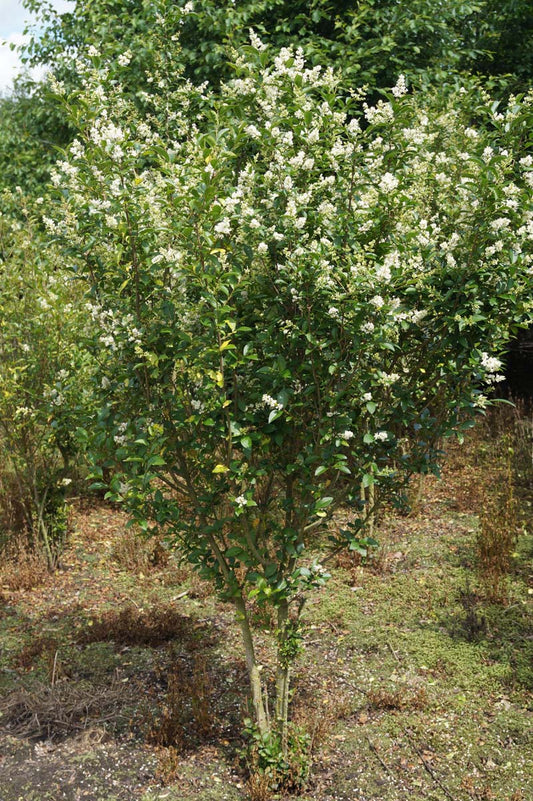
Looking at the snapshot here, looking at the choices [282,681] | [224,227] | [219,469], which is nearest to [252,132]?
[224,227]

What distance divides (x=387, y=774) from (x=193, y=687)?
1.21m

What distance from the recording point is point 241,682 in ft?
14.7

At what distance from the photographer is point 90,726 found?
13.3 ft

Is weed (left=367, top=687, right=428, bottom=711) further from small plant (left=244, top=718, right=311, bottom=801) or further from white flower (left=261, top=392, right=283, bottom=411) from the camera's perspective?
white flower (left=261, top=392, right=283, bottom=411)

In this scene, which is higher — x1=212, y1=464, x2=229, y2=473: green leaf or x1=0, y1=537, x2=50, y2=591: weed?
x1=212, y1=464, x2=229, y2=473: green leaf

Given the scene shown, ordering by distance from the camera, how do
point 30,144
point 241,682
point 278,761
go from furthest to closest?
point 30,144 → point 241,682 → point 278,761

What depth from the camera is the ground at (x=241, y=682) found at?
12.0 ft

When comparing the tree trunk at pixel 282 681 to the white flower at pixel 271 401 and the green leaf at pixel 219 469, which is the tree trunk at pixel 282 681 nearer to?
the green leaf at pixel 219 469

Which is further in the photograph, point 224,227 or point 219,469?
point 219,469

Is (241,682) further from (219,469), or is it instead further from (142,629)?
(219,469)

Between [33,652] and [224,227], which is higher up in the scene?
[224,227]

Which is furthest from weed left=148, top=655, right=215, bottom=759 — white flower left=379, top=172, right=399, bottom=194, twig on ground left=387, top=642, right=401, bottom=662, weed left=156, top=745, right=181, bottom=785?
white flower left=379, top=172, right=399, bottom=194

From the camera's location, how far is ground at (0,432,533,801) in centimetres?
366

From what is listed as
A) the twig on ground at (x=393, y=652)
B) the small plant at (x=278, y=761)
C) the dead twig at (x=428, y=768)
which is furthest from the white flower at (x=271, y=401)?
the twig on ground at (x=393, y=652)
